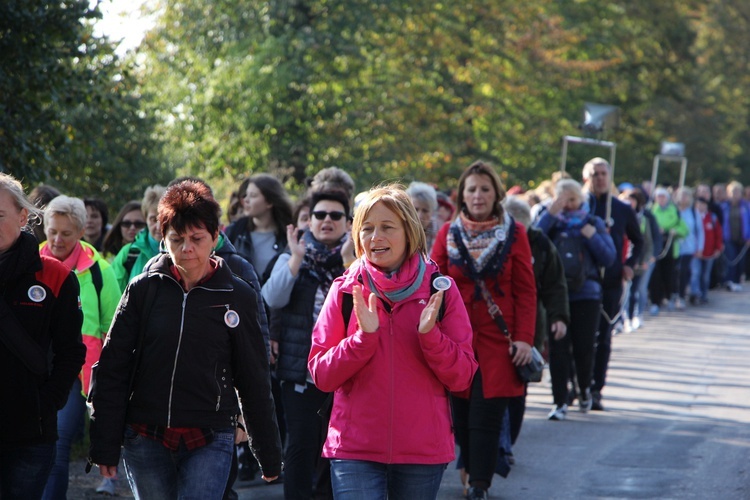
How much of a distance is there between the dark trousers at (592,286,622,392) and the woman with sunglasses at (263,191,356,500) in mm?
4916

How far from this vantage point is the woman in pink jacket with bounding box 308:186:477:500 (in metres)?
4.79

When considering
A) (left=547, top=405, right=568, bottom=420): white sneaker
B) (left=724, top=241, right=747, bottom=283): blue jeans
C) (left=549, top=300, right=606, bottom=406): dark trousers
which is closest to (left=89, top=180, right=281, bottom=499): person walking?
(left=549, top=300, right=606, bottom=406): dark trousers

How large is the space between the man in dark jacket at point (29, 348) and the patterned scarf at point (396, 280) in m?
1.22

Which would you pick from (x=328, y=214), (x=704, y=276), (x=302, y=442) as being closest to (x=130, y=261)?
(x=328, y=214)

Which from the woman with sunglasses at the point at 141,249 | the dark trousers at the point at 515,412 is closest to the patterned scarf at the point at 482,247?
the dark trousers at the point at 515,412

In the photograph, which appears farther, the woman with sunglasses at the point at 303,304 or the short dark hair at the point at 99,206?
the short dark hair at the point at 99,206

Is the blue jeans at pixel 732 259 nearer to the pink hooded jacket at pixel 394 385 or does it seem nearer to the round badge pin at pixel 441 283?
the round badge pin at pixel 441 283

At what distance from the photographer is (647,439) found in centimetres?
1000

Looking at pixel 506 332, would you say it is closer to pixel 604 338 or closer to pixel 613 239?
pixel 604 338

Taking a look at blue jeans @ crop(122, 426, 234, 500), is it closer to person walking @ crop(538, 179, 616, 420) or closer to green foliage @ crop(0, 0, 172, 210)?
green foliage @ crop(0, 0, 172, 210)

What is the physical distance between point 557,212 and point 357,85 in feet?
31.3

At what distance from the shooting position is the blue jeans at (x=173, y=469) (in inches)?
188

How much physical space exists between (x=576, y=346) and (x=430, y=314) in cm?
639

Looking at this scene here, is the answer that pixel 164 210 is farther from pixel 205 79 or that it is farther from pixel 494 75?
pixel 494 75
